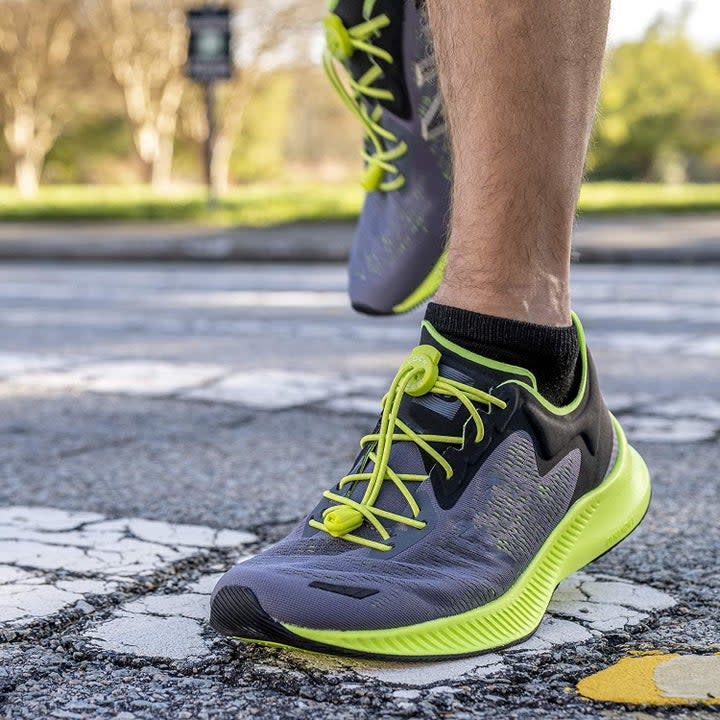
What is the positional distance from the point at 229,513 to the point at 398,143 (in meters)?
0.73

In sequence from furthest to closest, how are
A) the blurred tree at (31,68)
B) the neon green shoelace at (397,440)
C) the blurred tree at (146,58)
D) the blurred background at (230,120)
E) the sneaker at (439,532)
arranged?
the blurred tree at (31,68) < the blurred tree at (146,58) < the blurred background at (230,120) < the neon green shoelace at (397,440) < the sneaker at (439,532)

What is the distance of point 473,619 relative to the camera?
1.24 metres

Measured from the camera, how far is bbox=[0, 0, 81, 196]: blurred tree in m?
32.3

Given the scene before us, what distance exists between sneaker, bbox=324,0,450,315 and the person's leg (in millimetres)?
641

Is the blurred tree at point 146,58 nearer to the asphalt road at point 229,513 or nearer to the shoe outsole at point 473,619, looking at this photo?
the asphalt road at point 229,513

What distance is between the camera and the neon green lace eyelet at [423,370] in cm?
134

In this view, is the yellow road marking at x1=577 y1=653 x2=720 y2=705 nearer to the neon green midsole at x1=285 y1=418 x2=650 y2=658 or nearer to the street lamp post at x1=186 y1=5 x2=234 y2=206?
the neon green midsole at x1=285 y1=418 x2=650 y2=658

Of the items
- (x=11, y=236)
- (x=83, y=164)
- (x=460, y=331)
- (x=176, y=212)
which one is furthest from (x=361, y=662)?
(x=83, y=164)

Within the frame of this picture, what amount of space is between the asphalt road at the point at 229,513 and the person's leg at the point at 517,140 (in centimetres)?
38

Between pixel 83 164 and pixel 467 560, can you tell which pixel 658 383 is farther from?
pixel 83 164

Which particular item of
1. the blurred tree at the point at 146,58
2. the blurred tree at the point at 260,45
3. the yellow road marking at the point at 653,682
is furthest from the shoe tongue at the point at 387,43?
the blurred tree at the point at 146,58

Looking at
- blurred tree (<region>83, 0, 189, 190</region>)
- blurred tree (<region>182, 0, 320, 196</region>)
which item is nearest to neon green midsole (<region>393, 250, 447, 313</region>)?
blurred tree (<region>182, 0, 320, 196</region>)

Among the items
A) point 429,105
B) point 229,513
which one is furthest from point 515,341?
point 429,105

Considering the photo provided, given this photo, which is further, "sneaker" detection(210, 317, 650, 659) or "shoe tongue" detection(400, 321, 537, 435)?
"shoe tongue" detection(400, 321, 537, 435)
